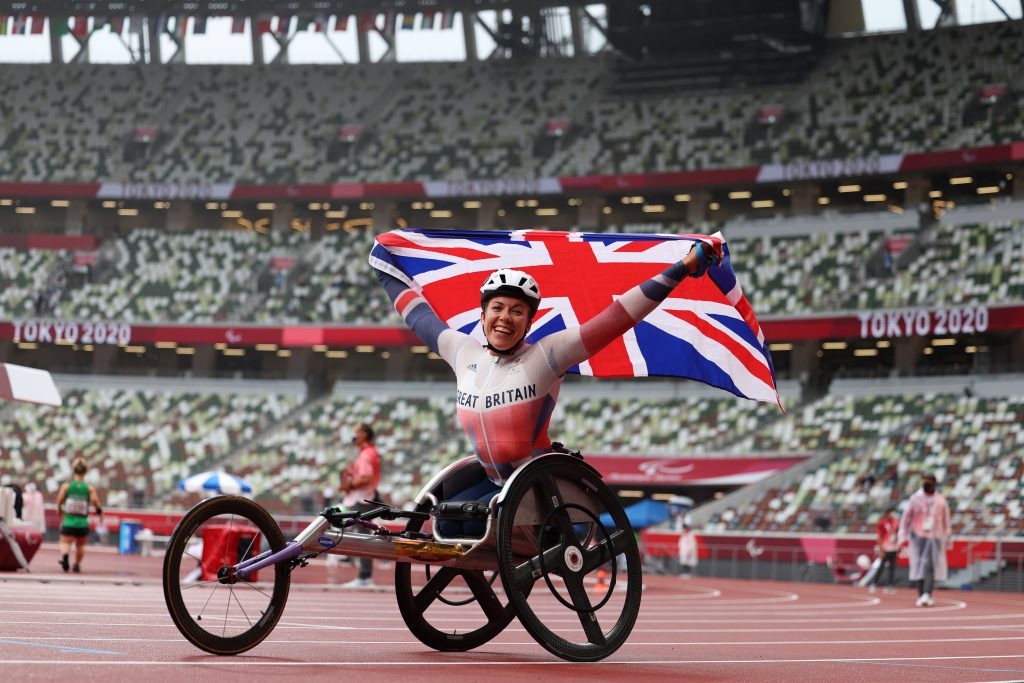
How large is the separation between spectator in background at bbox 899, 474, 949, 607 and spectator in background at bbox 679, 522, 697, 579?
45.5 feet

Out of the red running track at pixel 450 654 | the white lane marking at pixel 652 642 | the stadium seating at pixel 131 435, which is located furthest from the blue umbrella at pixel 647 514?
the white lane marking at pixel 652 642

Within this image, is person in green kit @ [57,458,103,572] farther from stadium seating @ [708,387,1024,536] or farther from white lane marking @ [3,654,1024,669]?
stadium seating @ [708,387,1024,536]

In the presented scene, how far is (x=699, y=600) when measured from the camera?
1881cm

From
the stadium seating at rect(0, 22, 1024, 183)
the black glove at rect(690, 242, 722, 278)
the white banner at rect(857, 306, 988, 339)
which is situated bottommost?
the black glove at rect(690, 242, 722, 278)

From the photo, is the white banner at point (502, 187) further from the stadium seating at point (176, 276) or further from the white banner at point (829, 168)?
the white banner at point (829, 168)

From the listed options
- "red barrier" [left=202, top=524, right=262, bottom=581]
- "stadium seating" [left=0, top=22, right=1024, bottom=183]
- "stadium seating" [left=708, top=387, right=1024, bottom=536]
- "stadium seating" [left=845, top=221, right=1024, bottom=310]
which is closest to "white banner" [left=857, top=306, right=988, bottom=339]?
"stadium seating" [left=845, top=221, right=1024, bottom=310]

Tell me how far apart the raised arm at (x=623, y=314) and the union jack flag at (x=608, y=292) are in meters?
0.98

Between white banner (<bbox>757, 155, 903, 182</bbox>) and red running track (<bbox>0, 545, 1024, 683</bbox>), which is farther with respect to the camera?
white banner (<bbox>757, 155, 903, 182</bbox>)

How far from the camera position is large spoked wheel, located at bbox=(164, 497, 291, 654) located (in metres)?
6.16

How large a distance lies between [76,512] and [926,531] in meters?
12.1

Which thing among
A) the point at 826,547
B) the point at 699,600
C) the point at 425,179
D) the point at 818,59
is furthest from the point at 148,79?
the point at 699,600

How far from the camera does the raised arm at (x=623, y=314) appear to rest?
6910 millimetres

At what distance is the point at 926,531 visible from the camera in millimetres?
19266

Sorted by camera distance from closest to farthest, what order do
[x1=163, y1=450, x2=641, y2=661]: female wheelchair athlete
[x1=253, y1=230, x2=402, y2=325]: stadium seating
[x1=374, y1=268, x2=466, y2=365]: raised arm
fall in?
[x1=163, y1=450, x2=641, y2=661]: female wheelchair athlete, [x1=374, y1=268, x2=466, y2=365]: raised arm, [x1=253, y1=230, x2=402, y2=325]: stadium seating
